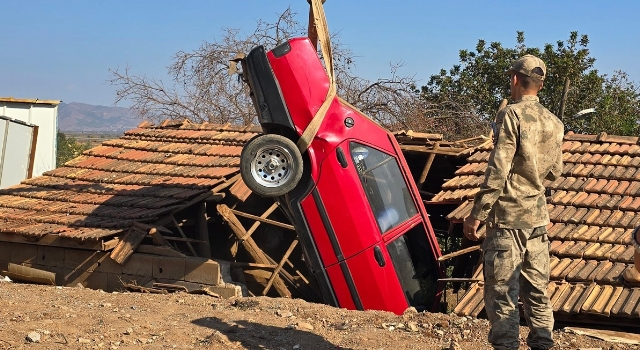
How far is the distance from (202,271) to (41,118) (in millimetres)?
12499

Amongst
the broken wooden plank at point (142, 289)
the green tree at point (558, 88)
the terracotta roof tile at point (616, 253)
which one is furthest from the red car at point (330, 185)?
A: the green tree at point (558, 88)

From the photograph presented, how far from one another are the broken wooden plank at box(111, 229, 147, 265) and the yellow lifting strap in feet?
8.76

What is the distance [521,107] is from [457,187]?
4335 millimetres

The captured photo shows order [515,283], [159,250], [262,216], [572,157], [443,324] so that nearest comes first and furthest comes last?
[515,283], [443,324], [159,250], [262,216], [572,157]

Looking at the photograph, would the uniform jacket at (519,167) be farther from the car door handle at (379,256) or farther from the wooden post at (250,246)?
the wooden post at (250,246)

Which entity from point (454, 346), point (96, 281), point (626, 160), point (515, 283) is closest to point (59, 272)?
point (96, 281)

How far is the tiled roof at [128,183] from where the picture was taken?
32.4 ft

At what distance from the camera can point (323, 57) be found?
8.22m

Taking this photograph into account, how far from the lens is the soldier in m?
5.06

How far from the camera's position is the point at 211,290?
8594 millimetres

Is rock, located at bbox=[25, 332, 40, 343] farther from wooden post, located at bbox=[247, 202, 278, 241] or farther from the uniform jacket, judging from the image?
wooden post, located at bbox=[247, 202, 278, 241]

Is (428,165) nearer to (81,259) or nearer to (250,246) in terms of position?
(250,246)

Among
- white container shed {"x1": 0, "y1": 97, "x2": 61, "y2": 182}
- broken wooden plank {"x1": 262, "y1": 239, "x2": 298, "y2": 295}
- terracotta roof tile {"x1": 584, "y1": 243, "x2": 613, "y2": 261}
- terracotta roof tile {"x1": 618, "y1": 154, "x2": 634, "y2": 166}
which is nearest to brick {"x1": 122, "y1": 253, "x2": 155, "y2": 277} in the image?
broken wooden plank {"x1": 262, "y1": 239, "x2": 298, "y2": 295}

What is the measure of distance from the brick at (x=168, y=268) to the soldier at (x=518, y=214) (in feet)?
15.1
